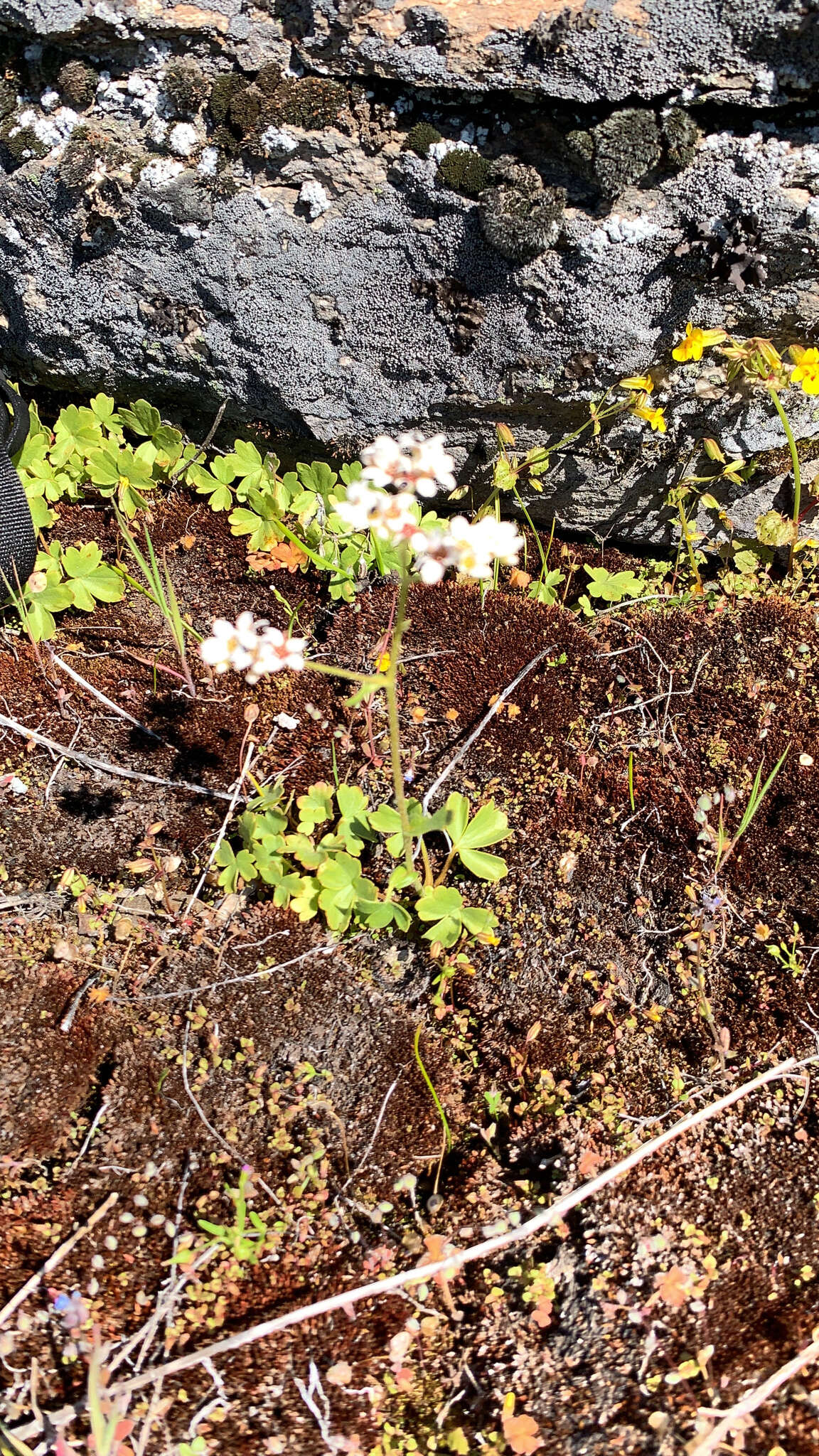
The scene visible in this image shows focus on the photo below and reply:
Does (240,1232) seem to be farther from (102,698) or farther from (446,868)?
(102,698)

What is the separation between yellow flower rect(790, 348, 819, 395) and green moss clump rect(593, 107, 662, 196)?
0.70m

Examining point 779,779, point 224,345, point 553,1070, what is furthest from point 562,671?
point 224,345

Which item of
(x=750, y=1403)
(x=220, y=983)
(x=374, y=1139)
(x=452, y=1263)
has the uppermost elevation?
(x=220, y=983)

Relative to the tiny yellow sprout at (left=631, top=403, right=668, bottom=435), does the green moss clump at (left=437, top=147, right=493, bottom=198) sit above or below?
above

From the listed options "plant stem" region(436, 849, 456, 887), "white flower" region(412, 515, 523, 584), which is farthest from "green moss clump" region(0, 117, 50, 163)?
"plant stem" region(436, 849, 456, 887)

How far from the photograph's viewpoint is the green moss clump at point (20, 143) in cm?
278

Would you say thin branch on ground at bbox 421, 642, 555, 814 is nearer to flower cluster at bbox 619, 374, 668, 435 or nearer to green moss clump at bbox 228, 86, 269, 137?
flower cluster at bbox 619, 374, 668, 435

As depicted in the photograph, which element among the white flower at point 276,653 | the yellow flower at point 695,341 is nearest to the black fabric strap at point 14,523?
the white flower at point 276,653

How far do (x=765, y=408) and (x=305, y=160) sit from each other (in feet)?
Answer: 5.35

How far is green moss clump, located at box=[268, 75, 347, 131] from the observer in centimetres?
254

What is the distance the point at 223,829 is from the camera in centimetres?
251

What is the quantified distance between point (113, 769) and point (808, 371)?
93.1 inches

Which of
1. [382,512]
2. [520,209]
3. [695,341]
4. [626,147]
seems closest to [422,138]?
[520,209]

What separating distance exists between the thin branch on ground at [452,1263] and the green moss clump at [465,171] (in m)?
2.46
